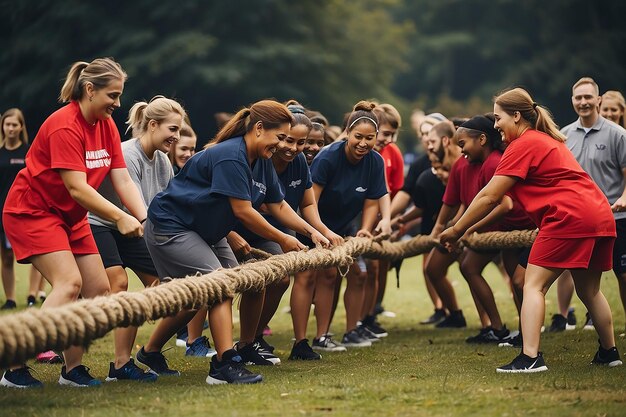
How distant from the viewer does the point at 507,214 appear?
9.72m

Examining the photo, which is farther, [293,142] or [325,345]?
[325,345]

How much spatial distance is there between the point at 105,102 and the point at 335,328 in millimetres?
5146

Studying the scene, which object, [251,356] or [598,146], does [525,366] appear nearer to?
[251,356]

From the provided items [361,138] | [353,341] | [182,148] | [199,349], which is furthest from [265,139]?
[353,341]

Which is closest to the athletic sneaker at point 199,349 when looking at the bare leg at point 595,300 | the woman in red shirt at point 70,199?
the woman in red shirt at point 70,199

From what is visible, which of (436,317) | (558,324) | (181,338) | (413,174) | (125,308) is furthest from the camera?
(436,317)

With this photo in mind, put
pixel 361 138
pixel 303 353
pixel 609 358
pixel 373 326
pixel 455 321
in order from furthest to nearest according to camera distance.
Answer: pixel 455 321
pixel 373 326
pixel 361 138
pixel 303 353
pixel 609 358

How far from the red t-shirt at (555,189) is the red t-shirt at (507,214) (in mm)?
1806

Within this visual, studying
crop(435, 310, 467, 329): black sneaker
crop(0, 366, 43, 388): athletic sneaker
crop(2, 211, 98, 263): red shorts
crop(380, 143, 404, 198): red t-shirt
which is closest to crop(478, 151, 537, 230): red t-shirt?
crop(435, 310, 467, 329): black sneaker

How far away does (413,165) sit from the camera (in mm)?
11672

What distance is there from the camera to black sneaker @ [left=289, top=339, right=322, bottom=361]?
27.9 ft

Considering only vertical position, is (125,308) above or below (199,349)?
above

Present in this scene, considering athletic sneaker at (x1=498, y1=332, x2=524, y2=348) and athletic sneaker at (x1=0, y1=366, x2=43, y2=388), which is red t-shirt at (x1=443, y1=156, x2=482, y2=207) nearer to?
athletic sneaker at (x1=498, y1=332, x2=524, y2=348)

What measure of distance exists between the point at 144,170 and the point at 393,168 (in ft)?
13.1
